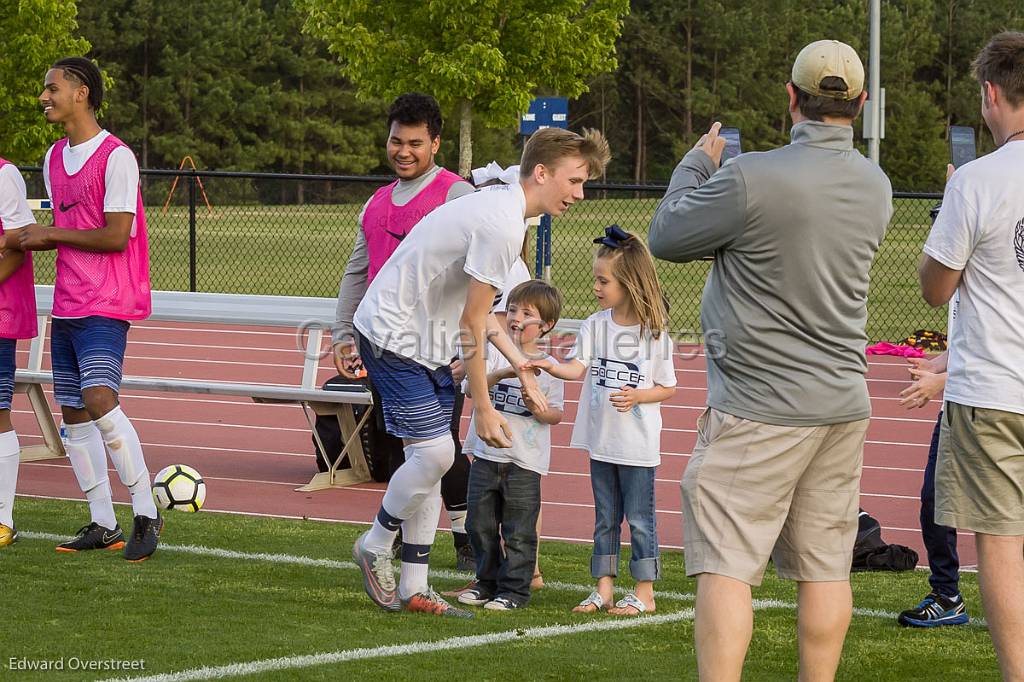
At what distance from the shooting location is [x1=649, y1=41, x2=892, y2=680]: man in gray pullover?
12.8 feet

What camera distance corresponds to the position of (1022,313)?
14.2ft

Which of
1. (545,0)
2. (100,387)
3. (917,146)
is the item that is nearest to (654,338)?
(100,387)

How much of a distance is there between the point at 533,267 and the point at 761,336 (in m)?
16.0

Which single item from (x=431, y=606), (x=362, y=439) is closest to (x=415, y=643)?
(x=431, y=606)

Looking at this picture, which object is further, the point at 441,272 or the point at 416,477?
the point at 416,477

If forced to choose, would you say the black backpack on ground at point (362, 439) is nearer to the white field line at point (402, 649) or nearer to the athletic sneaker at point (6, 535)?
the athletic sneaker at point (6, 535)

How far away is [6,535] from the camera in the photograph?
6.77 meters

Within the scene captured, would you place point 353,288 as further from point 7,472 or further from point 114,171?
point 7,472

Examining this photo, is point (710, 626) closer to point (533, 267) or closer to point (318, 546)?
point (318, 546)

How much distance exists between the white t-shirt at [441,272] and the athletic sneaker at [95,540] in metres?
2.04

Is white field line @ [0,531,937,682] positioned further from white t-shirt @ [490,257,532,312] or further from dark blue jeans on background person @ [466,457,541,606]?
white t-shirt @ [490,257,532,312]

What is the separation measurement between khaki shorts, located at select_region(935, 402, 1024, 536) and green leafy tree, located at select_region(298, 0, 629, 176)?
1031 inches

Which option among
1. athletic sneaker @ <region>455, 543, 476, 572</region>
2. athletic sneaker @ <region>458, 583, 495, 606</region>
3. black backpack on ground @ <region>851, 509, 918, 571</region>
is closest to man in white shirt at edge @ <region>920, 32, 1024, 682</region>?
athletic sneaker @ <region>458, 583, 495, 606</region>

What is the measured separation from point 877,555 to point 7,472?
408cm
